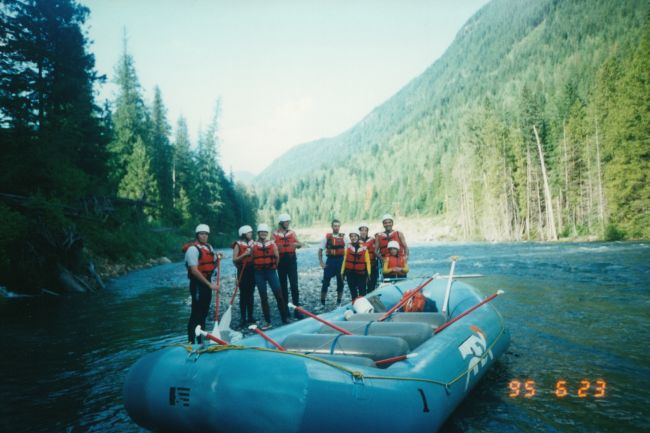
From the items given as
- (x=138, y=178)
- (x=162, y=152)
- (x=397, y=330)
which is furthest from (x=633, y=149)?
(x=162, y=152)

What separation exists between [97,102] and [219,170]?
82.6ft

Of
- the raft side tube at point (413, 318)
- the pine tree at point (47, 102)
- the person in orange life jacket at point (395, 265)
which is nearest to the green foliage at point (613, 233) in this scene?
the person in orange life jacket at point (395, 265)

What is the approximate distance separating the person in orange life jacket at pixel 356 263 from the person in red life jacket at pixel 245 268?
2.29 m

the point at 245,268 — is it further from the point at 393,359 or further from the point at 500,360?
the point at 393,359

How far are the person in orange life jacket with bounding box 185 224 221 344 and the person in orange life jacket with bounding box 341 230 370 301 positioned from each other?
3.75m

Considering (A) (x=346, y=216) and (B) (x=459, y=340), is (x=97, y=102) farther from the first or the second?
(A) (x=346, y=216)

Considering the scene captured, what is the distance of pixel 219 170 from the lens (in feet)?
158

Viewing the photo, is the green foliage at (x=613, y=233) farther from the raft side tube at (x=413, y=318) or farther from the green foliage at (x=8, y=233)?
the green foliage at (x=8, y=233)

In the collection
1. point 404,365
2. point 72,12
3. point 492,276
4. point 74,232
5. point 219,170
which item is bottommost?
point 492,276

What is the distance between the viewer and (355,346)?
14.5 feet

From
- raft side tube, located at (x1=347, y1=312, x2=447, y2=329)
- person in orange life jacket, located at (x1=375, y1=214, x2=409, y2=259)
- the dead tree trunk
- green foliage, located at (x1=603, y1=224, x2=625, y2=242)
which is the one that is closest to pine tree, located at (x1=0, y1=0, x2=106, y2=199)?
person in orange life jacket, located at (x1=375, y1=214, x2=409, y2=259)

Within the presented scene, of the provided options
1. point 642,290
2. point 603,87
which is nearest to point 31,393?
point 642,290

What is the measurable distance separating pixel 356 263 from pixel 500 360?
13.4 ft

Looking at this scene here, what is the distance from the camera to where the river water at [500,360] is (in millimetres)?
4523
